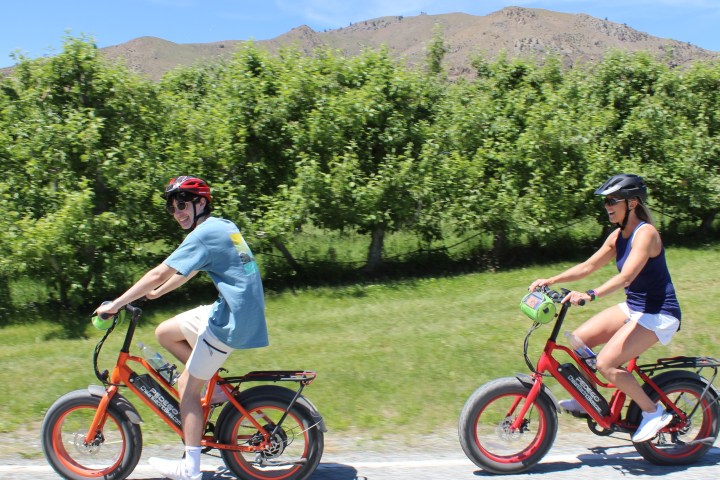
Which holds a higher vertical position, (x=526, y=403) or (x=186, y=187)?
(x=186, y=187)

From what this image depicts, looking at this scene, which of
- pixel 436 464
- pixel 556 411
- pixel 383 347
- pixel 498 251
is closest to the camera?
pixel 556 411

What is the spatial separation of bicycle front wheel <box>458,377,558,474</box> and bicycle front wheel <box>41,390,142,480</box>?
2.27 meters

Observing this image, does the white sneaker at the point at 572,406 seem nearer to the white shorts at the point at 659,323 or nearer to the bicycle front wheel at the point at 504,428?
the bicycle front wheel at the point at 504,428

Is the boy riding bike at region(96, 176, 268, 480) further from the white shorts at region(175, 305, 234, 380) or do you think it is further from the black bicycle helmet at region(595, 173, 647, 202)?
the black bicycle helmet at region(595, 173, 647, 202)

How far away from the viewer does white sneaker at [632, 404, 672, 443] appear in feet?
15.7

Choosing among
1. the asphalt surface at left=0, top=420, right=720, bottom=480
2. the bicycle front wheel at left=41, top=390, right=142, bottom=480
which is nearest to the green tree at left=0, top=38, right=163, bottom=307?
the asphalt surface at left=0, top=420, right=720, bottom=480

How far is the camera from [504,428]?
16.1ft

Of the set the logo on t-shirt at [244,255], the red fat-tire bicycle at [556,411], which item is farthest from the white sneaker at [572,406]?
the logo on t-shirt at [244,255]

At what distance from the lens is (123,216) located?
10.3 meters

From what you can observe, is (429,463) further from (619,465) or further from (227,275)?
(227,275)

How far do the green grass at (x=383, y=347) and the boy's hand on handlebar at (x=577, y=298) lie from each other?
1.72m

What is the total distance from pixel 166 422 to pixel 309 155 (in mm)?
7496

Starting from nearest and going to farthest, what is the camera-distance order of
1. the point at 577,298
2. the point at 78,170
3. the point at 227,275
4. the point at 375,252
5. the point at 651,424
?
the point at 227,275 → the point at 577,298 → the point at 651,424 → the point at 78,170 → the point at 375,252

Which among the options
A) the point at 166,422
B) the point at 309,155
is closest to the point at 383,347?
the point at 166,422
